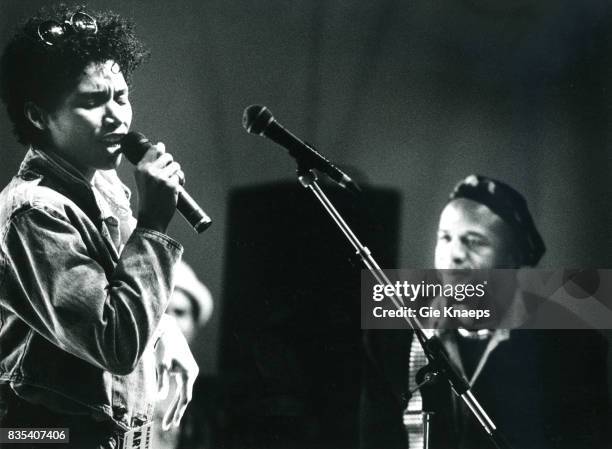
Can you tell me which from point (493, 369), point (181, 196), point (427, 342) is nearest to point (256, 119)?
point (181, 196)

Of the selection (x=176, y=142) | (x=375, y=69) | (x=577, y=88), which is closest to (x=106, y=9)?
(x=176, y=142)

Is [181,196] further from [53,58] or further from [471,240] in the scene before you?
[471,240]

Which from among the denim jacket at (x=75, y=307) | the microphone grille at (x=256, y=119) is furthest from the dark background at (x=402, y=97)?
the denim jacket at (x=75, y=307)

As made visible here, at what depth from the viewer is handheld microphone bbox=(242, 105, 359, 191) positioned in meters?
2.65

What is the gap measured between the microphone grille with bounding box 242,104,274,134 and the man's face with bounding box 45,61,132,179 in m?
0.48

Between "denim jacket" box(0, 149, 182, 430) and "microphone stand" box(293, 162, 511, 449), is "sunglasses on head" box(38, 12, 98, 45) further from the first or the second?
"microphone stand" box(293, 162, 511, 449)

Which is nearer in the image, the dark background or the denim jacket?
the denim jacket

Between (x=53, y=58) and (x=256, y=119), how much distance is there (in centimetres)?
79

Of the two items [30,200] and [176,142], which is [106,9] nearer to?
[176,142]

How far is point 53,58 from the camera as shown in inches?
103

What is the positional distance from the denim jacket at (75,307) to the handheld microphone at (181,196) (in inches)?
5.2

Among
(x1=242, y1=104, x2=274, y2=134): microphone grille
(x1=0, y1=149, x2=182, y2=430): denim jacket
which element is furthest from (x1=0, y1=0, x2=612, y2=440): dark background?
(x1=0, y1=149, x2=182, y2=430): denim jacket

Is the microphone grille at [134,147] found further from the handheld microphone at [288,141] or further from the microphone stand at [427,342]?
the microphone stand at [427,342]

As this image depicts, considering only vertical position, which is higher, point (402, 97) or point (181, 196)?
point (402, 97)
